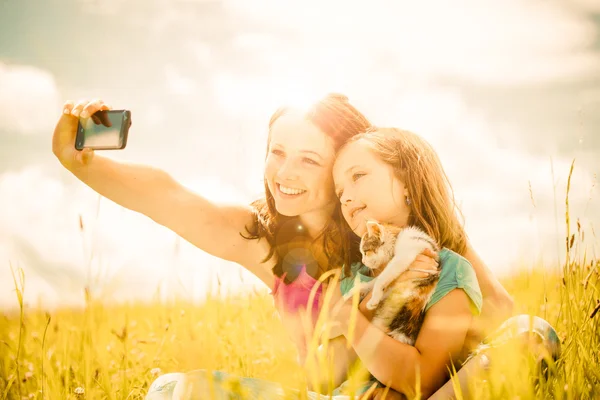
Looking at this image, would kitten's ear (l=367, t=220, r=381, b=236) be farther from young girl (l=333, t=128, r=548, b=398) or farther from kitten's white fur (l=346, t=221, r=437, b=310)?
young girl (l=333, t=128, r=548, b=398)

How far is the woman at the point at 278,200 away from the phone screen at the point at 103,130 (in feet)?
0.22

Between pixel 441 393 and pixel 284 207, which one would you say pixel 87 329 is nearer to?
pixel 284 207

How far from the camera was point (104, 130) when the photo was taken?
2424 millimetres

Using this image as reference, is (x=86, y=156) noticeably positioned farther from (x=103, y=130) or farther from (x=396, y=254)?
Result: (x=396, y=254)

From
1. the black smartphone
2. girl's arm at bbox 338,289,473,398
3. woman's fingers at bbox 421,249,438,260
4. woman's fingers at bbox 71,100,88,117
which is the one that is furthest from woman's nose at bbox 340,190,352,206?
woman's fingers at bbox 71,100,88,117

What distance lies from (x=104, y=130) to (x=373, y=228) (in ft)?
5.08

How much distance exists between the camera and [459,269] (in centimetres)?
179

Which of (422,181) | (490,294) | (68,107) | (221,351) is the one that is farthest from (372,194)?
(68,107)

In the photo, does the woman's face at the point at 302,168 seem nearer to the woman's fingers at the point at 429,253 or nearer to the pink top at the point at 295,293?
the pink top at the point at 295,293

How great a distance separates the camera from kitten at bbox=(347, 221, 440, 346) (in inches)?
68.8

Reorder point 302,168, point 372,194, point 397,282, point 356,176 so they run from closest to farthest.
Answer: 1. point 397,282
2. point 372,194
3. point 356,176
4. point 302,168

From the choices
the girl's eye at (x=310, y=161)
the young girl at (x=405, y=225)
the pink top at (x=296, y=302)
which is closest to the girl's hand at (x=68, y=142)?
the girl's eye at (x=310, y=161)

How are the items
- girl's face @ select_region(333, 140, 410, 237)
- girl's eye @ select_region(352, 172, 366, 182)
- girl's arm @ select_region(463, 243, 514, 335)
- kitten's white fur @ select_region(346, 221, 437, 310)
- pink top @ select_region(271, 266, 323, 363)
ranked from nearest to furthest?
1. kitten's white fur @ select_region(346, 221, 437, 310)
2. girl's face @ select_region(333, 140, 410, 237)
3. girl's eye @ select_region(352, 172, 366, 182)
4. girl's arm @ select_region(463, 243, 514, 335)
5. pink top @ select_region(271, 266, 323, 363)

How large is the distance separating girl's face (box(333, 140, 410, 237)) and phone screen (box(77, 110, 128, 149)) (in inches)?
47.9
